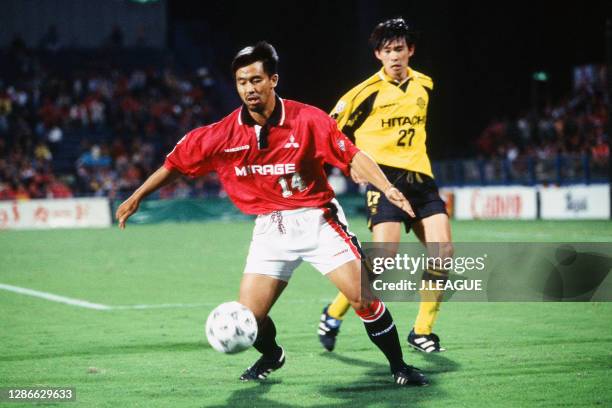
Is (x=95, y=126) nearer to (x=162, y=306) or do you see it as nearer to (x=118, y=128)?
(x=118, y=128)

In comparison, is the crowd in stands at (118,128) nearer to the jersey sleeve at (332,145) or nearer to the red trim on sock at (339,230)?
the red trim on sock at (339,230)

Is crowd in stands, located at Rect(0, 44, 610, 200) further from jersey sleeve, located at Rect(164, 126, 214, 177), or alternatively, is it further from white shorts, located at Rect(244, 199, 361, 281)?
jersey sleeve, located at Rect(164, 126, 214, 177)

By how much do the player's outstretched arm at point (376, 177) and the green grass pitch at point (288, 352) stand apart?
126cm

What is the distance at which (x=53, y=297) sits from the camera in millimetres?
12016

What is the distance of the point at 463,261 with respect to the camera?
1143 cm

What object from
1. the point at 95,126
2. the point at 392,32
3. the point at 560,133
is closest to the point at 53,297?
the point at 392,32

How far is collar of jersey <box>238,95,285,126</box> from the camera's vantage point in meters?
6.06

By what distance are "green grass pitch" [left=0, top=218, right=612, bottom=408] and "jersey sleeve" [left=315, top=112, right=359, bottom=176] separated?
153 centimetres

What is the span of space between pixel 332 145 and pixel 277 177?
1.33ft

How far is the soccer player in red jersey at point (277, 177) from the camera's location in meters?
6.04

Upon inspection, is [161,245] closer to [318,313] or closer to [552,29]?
[318,313]

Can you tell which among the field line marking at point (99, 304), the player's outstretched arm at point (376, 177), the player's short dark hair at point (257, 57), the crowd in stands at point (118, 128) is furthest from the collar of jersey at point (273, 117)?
the crowd in stands at point (118, 128)

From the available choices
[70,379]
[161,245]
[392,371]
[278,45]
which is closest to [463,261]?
[392,371]

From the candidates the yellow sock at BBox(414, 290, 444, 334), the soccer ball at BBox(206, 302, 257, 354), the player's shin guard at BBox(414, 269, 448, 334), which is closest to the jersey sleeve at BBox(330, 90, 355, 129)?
the player's shin guard at BBox(414, 269, 448, 334)
